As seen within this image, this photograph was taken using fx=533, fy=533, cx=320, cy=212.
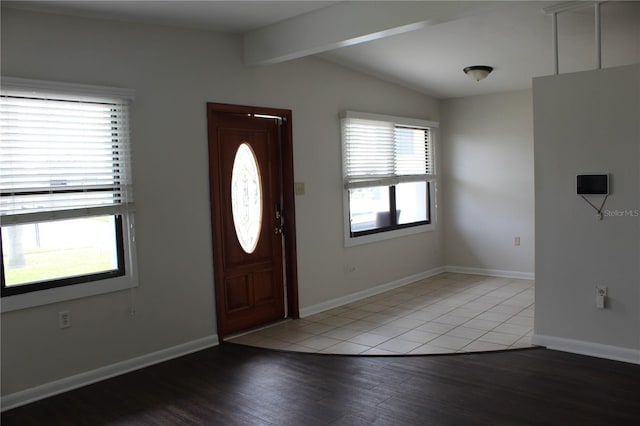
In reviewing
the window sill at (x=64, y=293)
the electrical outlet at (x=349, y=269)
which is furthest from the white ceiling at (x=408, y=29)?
the electrical outlet at (x=349, y=269)

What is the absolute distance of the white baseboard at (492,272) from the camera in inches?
265

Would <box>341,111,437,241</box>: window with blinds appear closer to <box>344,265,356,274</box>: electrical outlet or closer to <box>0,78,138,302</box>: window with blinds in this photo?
<box>344,265,356,274</box>: electrical outlet

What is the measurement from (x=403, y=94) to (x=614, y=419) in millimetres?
4578

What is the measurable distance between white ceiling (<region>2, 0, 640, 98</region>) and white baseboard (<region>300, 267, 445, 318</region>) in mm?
2453

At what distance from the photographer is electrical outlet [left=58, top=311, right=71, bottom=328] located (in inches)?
141

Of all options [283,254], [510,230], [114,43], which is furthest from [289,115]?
[510,230]

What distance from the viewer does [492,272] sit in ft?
23.0

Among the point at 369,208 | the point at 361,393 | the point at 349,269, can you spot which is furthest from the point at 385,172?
the point at 361,393

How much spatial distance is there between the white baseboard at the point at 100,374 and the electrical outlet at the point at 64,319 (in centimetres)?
36

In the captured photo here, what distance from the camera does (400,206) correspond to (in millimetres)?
6805

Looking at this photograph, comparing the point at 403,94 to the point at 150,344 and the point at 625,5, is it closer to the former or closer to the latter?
the point at 625,5

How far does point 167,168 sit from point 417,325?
260 centimetres

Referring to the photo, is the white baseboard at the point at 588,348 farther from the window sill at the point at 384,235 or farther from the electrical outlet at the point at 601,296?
the window sill at the point at 384,235

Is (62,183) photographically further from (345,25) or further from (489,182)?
(489,182)
